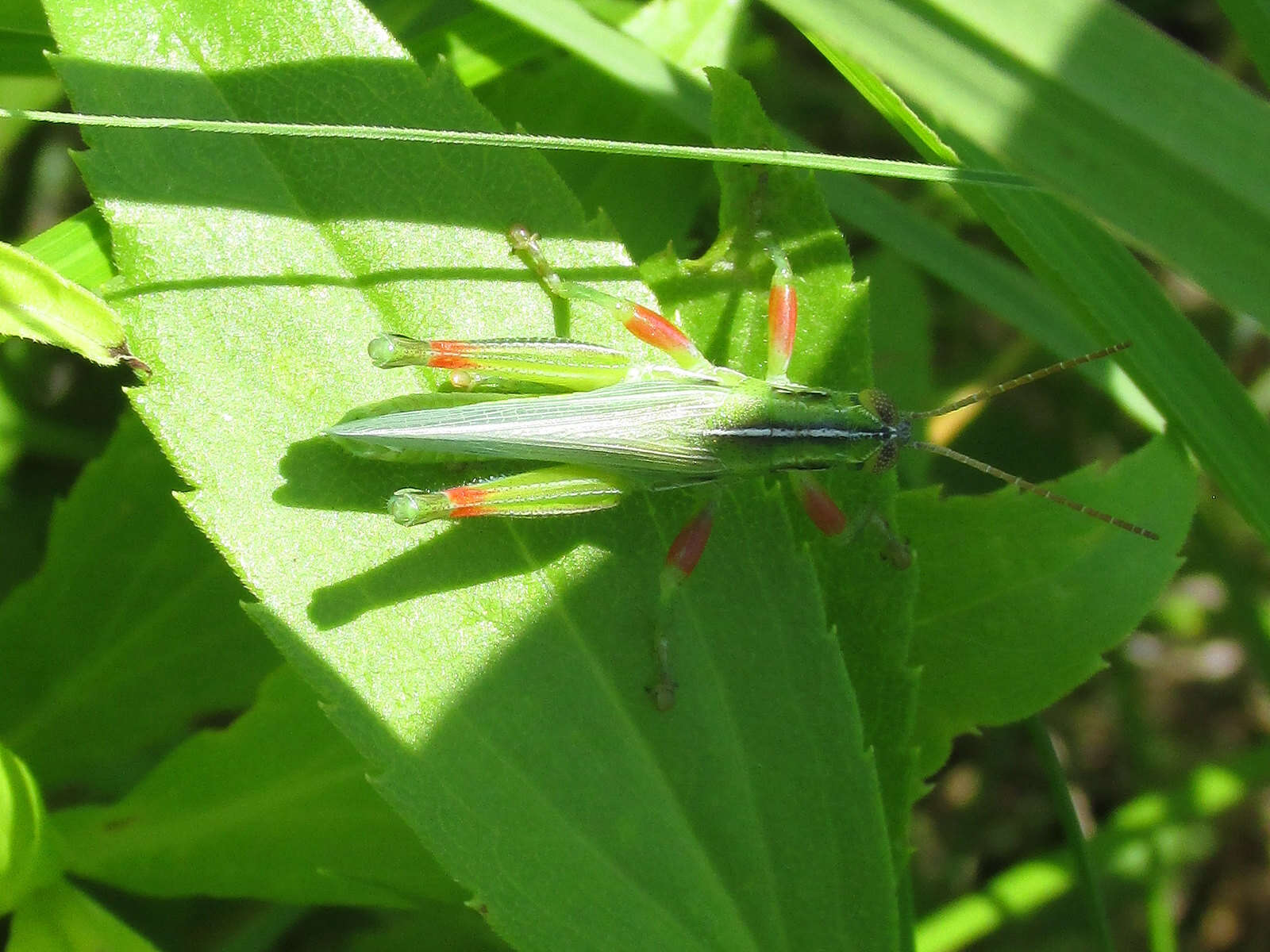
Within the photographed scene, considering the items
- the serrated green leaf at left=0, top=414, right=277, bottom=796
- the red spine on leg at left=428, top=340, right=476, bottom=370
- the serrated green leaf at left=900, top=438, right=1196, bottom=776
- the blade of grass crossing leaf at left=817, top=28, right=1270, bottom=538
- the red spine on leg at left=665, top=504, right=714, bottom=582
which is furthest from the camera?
the serrated green leaf at left=0, top=414, right=277, bottom=796

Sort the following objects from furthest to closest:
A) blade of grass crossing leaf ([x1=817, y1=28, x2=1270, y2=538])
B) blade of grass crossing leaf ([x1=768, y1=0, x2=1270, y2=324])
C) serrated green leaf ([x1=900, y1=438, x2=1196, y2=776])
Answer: serrated green leaf ([x1=900, y1=438, x2=1196, y2=776]) < blade of grass crossing leaf ([x1=817, y1=28, x2=1270, y2=538]) < blade of grass crossing leaf ([x1=768, y1=0, x2=1270, y2=324])

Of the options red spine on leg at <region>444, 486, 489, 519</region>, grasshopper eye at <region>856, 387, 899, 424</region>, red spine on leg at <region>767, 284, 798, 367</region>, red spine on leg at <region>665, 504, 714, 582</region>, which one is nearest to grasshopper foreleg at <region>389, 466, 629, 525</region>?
red spine on leg at <region>444, 486, 489, 519</region>

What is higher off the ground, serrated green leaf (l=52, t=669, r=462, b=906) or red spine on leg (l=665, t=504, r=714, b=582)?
red spine on leg (l=665, t=504, r=714, b=582)

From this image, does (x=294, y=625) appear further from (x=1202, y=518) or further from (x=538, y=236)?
(x=1202, y=518)

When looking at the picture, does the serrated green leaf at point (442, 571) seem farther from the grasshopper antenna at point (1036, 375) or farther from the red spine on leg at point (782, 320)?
the grasshopper antenna at point (1036, 375)

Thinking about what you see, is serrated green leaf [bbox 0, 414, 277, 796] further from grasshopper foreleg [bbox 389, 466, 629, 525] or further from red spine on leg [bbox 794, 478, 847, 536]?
red spine on leg [bbox 794, 478, 847, 536]

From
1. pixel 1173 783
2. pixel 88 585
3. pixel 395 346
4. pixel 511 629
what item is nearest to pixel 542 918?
pixel 511 629
